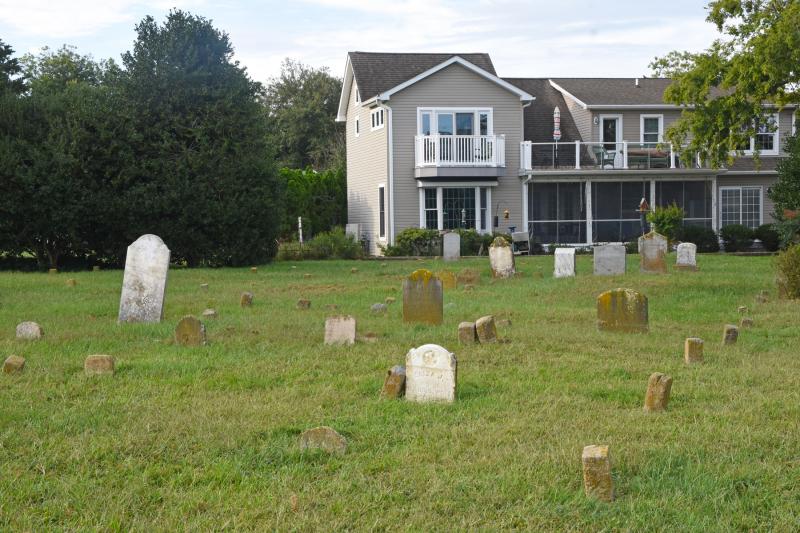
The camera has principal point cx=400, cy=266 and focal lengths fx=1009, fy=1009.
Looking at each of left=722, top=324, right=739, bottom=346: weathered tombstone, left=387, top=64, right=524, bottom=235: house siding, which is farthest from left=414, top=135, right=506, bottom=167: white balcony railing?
left=722, top=324, right=739, bottom=346: weathered tombstone

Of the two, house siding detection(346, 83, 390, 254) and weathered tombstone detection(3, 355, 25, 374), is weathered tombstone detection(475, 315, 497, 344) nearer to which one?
weathered tombstone detection(3, 355, 25, 374)

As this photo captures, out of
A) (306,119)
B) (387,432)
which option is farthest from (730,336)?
(306,119)

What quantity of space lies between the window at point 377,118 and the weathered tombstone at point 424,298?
2639 centimetres

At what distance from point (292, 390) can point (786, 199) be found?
2980 centimetres

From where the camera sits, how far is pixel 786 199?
1364 inches

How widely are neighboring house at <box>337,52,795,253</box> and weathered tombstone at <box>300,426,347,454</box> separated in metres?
31.3

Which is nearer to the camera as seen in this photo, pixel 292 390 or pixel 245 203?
pixel 292 390

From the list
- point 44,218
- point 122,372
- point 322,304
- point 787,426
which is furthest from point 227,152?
point 787,426

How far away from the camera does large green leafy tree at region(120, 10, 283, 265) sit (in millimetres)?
26719

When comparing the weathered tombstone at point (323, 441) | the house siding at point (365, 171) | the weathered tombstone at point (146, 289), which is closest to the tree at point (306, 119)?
the house siding at point (365, 171)

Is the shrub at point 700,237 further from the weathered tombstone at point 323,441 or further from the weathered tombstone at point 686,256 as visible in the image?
the weathered tombstone at point 323,441

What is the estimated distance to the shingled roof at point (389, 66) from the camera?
39562mm

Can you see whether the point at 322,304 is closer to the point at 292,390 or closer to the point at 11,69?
the point at 292,390

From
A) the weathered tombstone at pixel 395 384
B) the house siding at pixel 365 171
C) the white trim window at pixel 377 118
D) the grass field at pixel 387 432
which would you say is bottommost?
the grass field at pixel 387 432
